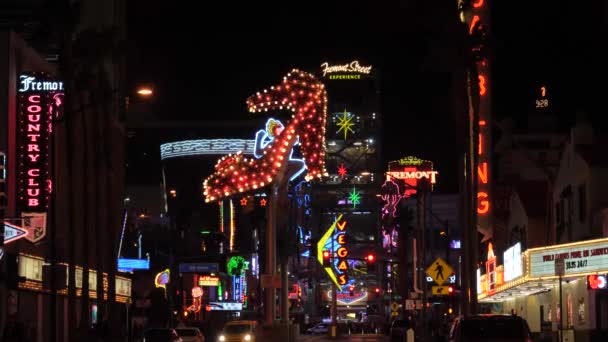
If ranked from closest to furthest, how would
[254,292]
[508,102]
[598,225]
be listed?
[598,225] → [254,292] → [508,102]

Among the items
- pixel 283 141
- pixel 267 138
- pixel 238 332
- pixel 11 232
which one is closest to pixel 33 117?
pixel 11 232

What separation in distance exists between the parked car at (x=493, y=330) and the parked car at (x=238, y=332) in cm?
2294

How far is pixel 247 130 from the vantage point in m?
131

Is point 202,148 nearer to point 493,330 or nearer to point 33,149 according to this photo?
point 33,149

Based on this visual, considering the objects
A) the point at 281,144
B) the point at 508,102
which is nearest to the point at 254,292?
the point at 508,102

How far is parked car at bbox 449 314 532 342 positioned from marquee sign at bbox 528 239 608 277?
338 inches

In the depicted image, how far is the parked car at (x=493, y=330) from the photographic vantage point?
22355mm

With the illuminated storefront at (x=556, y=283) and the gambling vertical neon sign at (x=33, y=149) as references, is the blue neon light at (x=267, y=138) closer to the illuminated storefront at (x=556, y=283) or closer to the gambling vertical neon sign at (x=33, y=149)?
the illuminated storefront at (x=556, y=283)

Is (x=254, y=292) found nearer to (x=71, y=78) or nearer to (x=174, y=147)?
(x=174, y=147)

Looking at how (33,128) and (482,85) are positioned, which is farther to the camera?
(482,85)

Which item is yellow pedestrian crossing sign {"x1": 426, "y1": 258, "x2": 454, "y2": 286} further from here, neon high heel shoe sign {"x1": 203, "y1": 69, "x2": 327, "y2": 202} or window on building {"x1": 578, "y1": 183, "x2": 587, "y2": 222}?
neon high heel shoe sign {"x1": 203, "y1": 69, "x2": 327, "y2": 202}

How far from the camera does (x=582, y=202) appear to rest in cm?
3753

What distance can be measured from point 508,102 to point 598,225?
289 feet

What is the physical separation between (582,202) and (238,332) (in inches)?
631
